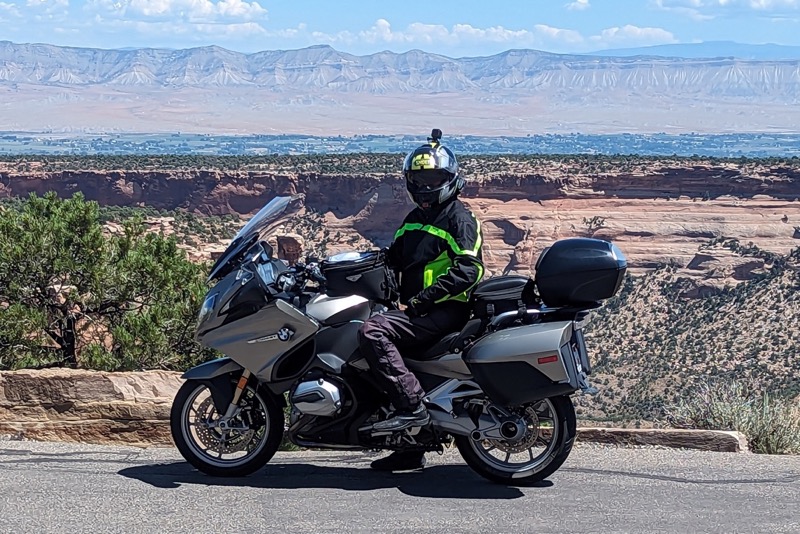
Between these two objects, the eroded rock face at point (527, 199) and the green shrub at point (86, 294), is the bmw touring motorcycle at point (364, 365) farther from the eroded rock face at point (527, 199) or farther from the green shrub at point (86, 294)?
the eroded rock face at point (527, 199)

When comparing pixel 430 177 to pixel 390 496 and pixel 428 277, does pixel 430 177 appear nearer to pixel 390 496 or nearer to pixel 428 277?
pixel 428 277

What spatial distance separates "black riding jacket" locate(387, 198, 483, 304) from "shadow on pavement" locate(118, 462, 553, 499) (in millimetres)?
1063

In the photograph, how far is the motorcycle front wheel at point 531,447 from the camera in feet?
19.3

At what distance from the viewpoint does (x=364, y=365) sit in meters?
5.98

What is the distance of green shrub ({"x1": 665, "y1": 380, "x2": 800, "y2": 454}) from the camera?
23.7 feet

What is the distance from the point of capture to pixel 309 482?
6.04 metres

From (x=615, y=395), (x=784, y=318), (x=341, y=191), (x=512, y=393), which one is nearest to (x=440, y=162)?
(x=512, y=393)

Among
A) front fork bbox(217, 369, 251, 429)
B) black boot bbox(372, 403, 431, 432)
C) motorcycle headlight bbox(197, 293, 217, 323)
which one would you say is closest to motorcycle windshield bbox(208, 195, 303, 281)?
motorcycle headlight bbox(197, 293, 217, 323)

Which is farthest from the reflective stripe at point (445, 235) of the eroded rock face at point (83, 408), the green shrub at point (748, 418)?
the green shrub at point (748, 418)

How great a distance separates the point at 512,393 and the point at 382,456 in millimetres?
1363

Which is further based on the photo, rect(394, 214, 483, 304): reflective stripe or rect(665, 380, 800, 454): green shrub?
rect(665, 380, 800, 454): green shrub

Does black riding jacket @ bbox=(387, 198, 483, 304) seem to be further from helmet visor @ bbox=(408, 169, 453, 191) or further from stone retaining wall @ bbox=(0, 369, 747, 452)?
stone retaining wall @ bbox=(0, 369, 747, 452)

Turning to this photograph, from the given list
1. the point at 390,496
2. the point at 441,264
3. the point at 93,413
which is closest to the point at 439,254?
Answer: the point at 441,264

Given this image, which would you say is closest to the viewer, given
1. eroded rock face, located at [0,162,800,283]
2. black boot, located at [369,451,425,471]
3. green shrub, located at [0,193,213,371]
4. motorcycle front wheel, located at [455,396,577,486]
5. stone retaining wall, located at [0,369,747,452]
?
motorcycle front wheel, located at [455,396,577,486]
